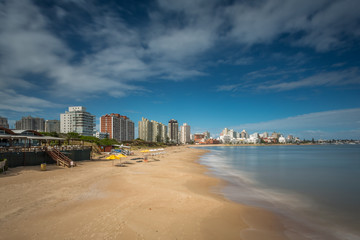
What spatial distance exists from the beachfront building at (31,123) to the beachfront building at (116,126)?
68176 millimetres

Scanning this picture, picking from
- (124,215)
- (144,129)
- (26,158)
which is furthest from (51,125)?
(124,215)

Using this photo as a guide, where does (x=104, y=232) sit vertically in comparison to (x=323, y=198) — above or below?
above

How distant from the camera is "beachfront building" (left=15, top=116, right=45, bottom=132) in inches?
6506

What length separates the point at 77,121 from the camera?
382 feet

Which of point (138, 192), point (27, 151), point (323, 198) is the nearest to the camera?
point (138, 192)

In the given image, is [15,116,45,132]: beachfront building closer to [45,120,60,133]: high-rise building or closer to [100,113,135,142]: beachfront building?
[45,120,60,133]: high-rise building

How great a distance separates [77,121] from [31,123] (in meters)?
82.9

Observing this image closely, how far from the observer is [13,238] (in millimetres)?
7059

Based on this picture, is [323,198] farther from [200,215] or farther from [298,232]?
[200,215]

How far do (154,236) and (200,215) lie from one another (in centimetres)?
320

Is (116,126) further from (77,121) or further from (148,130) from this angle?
(148,130)

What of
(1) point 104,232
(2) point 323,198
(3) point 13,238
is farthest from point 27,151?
(2) point 323,198

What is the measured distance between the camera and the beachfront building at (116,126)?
141375 millimetres

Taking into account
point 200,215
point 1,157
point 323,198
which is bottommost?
point 323,198
